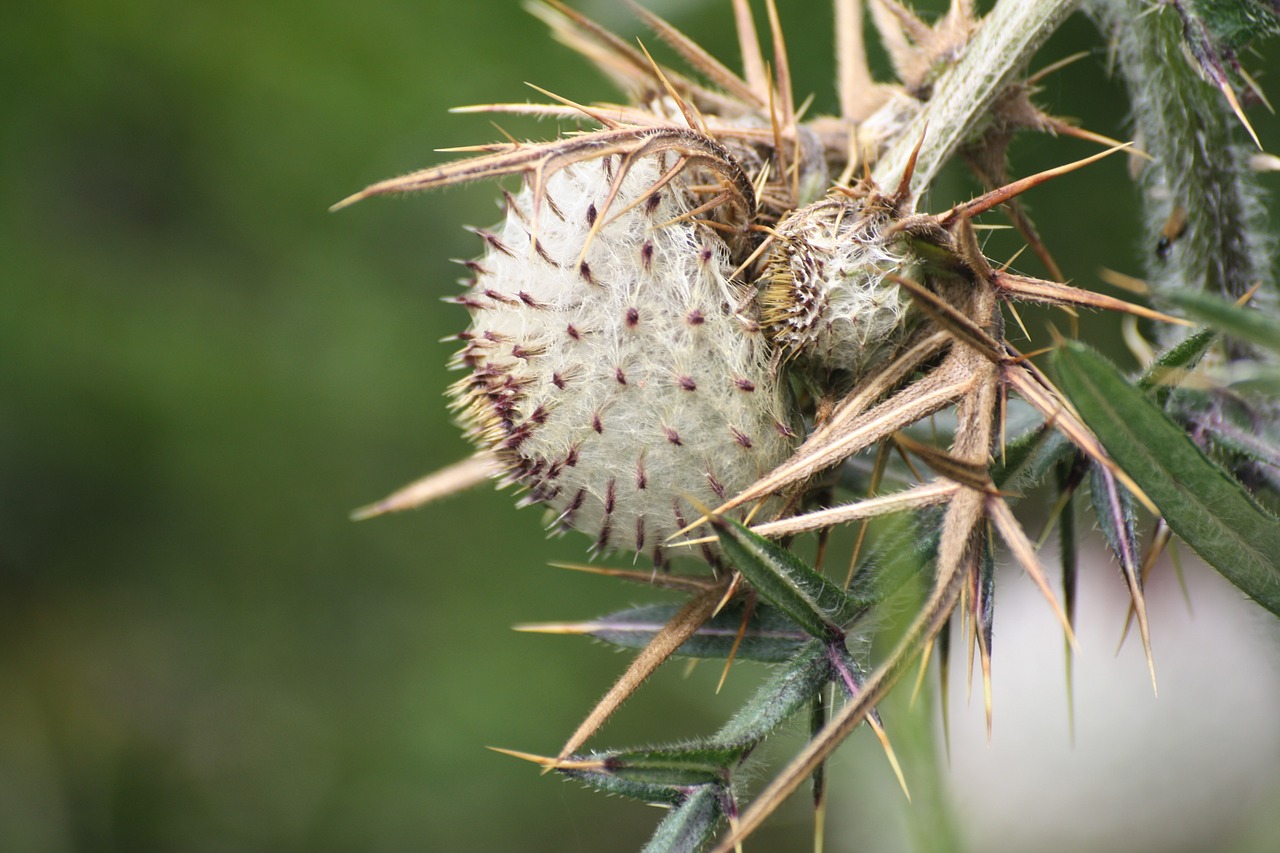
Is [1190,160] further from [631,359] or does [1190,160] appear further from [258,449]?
[258,449]

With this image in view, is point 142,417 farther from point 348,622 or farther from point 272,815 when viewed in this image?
point 272,815

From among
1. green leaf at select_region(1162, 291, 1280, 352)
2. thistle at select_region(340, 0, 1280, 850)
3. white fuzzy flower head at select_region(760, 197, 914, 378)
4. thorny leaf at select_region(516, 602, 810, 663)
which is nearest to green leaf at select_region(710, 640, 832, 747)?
thistle at select_region(340, 0, 1280, 850)

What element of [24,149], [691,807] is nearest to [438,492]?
[691,807]

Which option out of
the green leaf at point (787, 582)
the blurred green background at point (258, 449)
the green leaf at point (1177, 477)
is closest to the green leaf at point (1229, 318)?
the green leaf at point (1177, 477)

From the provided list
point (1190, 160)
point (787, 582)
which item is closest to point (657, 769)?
point (787, 582)

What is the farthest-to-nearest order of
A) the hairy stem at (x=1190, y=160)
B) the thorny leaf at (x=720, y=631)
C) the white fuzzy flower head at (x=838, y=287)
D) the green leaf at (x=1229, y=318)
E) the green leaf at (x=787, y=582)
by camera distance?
the hairy stem at (x=1190, y=160)
the thorny leaf at (x=720, y=631)
the white fuzzy flower head at (x=838, y=287)
the green leaf at (x=787, y=582)
the green leaf at (x=1229, y=318)

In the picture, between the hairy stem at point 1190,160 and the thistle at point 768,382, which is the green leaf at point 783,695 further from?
the hairy stem at point 1190,160

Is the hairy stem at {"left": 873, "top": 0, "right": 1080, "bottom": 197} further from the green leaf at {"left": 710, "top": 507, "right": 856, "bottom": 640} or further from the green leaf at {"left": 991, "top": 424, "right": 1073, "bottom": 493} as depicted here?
the green leaf at {"left": 710, "top": 507, "right": 856, "bottom": 640}
